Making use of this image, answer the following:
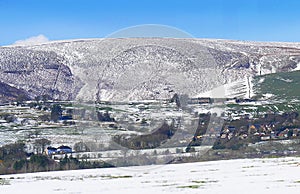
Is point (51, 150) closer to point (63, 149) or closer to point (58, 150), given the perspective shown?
point (58, 150)

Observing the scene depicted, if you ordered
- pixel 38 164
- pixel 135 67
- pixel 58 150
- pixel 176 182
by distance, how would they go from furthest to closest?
pixel 58 150 → pixel 38 164 → pixel 176 182 → pixel 135 67

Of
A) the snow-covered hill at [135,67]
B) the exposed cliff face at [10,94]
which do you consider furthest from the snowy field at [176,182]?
the exposed cliff face at [10,94]

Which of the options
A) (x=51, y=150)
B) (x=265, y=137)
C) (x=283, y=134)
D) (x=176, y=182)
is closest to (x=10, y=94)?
(x=51, y=150)

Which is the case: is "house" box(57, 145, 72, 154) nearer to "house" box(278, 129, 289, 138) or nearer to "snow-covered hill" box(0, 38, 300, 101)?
"snow-covered hill" box(0, 38, 300, 101)

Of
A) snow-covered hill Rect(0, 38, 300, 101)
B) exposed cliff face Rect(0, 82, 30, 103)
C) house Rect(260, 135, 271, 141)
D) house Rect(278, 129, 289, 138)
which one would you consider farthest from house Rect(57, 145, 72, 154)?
exposed cliff face Rect(0, 82, 30, 103)

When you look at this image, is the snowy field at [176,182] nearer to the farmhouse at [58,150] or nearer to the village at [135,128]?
the village at [135,128]

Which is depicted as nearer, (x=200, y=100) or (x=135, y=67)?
(x=135, y=67)
